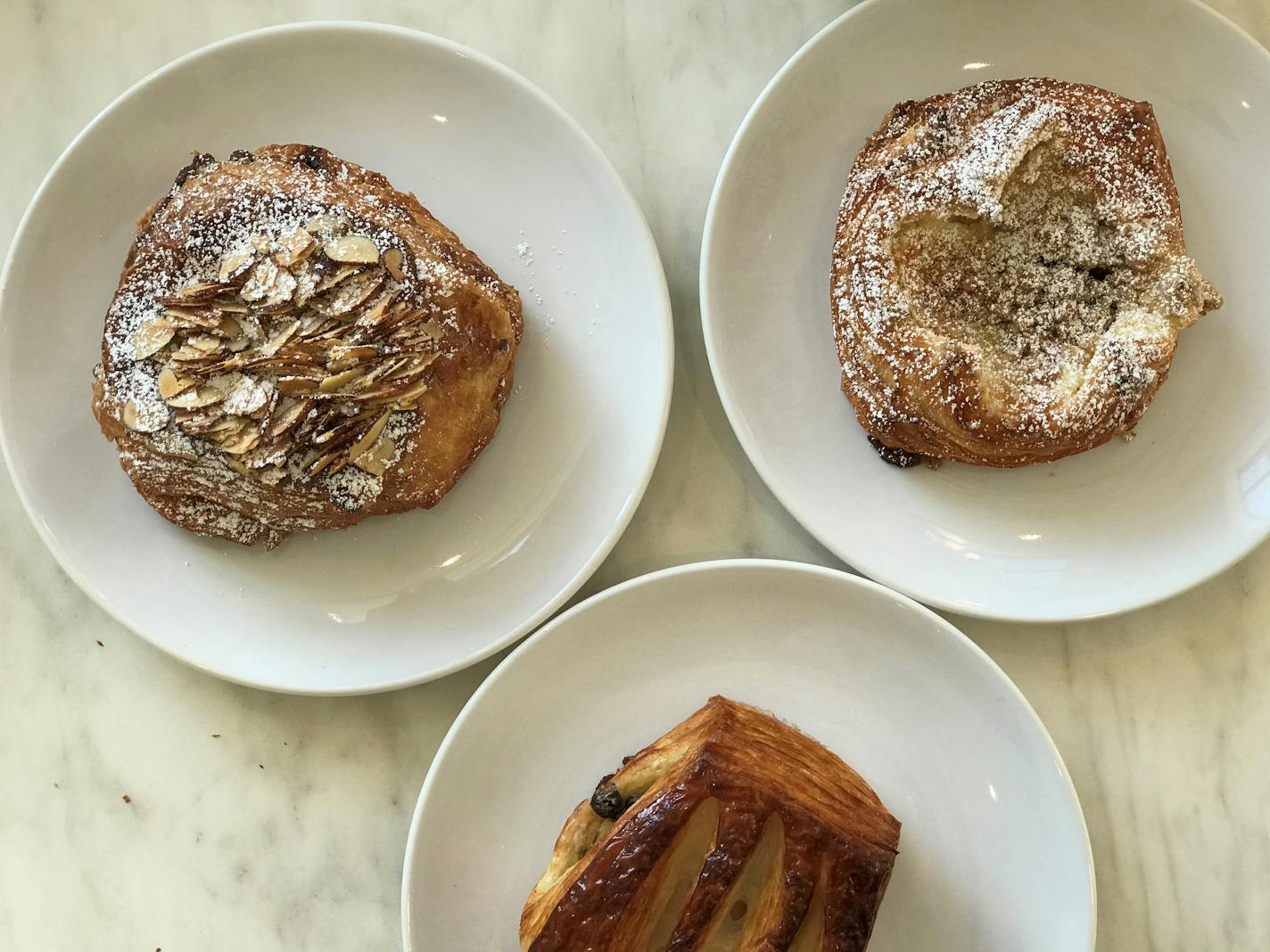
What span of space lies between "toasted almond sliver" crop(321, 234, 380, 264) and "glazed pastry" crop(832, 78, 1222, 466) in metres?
0.77

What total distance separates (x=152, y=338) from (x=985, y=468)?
4.64 ft

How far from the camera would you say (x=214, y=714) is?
1887mm

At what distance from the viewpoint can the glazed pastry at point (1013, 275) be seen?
1.61 metres

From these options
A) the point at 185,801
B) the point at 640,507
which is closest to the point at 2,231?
the point at 185,801

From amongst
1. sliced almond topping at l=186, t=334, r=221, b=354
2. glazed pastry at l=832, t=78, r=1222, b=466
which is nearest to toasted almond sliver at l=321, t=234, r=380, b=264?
sliced almond topping at l=186, t=334, r=221, b=354

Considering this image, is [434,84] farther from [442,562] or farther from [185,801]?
[185,801]

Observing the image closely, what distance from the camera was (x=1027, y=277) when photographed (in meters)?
1.67

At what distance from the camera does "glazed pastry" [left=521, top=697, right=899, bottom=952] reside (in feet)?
4.97

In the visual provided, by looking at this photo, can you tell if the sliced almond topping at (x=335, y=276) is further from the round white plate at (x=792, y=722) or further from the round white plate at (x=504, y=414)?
the round white plate at (x=792, y=722)

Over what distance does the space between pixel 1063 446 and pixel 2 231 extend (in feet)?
6.33

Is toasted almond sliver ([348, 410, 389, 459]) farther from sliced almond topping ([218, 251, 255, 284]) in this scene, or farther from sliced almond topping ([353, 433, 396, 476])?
sliced almond topping ([218, 251, 255, 284])

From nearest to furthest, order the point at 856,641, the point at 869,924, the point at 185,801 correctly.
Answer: the point at 869,924 → the point at 856,641 → the point at 185,801

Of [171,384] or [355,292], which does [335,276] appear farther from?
[171,384]

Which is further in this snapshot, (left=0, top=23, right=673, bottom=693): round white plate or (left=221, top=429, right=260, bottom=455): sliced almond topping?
(left=0, top=23, right=673, bottom=693): round white plate
